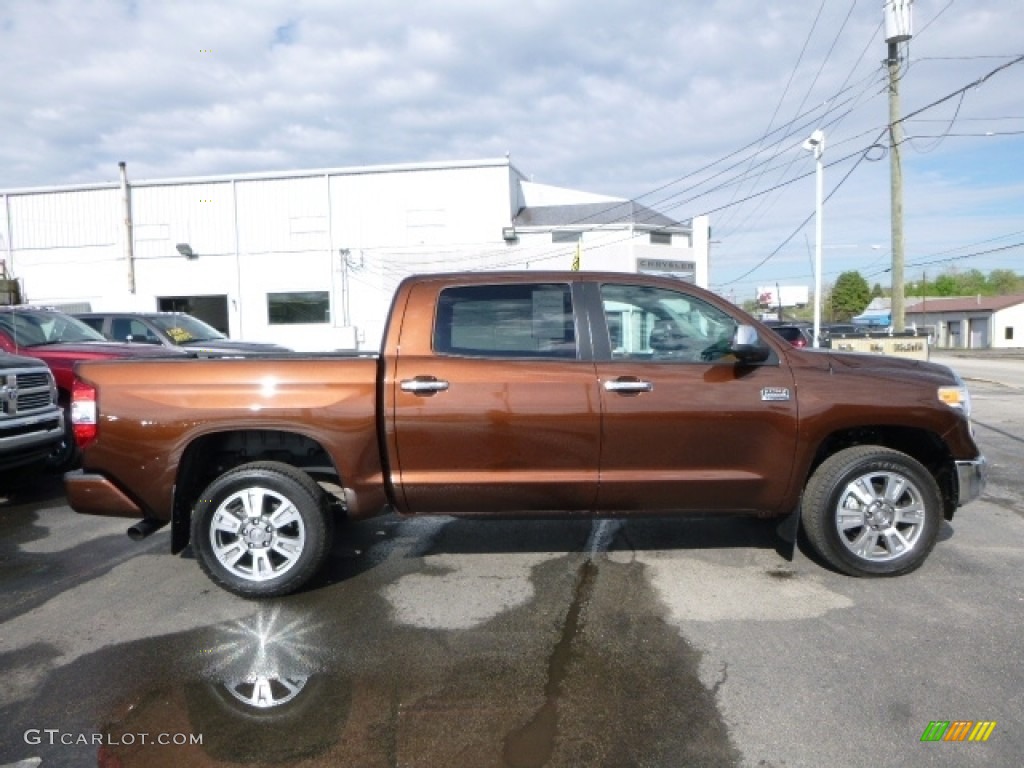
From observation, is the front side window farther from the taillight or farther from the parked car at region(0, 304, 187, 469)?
the parked car at region(0, 304, 187, 469)

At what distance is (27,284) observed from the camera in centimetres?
2648

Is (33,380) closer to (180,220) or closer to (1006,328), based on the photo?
(180,220)

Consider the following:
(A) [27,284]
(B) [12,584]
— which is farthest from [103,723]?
(A) [27,284]

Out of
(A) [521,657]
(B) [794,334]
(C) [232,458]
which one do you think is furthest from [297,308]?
(A) [521,657]

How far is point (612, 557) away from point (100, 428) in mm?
3324

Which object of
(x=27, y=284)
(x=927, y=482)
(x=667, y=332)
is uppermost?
(x=27, y=284)

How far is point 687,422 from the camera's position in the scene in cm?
439

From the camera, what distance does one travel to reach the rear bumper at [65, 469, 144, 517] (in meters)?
4.41

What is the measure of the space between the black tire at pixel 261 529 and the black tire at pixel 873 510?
3012 millimetres

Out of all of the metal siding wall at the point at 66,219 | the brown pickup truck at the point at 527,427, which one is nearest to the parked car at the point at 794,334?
the brown pickup truck at the point at 527,427

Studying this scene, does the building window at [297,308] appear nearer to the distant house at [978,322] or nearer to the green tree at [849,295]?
the distant house at [978,322]

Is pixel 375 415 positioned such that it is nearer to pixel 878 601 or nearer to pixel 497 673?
pixel 497 673

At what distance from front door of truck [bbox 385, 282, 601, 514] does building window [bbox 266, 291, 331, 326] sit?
21824 mm
